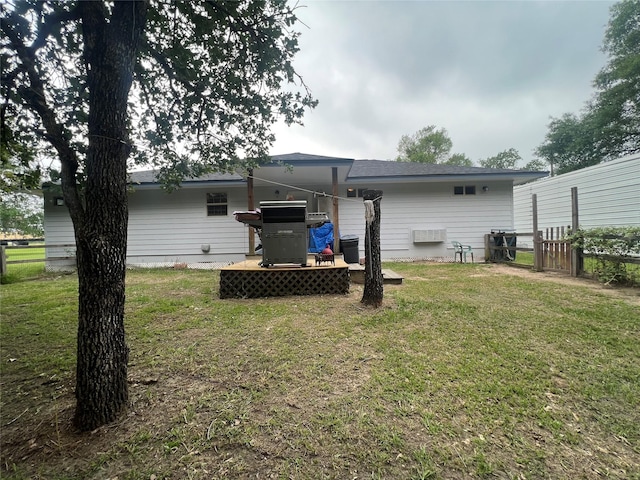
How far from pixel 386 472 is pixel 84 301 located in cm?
186

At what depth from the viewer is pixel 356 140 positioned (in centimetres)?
2091

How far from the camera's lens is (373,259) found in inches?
141

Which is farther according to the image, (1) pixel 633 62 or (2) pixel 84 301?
(1) pixel 633 62

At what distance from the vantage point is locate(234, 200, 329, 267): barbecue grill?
175 inches

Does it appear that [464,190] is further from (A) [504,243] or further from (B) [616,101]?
(B) [616,101]

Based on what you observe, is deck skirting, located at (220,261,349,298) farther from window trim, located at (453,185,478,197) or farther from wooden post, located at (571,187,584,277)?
window trim, located at (453,185,478,197)

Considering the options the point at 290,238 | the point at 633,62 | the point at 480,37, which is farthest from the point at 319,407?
the point at 633,62

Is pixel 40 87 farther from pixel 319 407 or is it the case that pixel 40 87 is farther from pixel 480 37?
pixel 480 37

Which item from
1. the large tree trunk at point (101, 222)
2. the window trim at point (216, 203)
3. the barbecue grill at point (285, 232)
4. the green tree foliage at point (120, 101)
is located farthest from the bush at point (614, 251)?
the window trim at point (216, 203)

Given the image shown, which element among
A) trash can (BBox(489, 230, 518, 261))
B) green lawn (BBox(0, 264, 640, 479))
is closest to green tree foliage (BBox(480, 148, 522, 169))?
trash can (BBox(489, 230, 518, 261))

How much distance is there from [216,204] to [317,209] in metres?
3.47

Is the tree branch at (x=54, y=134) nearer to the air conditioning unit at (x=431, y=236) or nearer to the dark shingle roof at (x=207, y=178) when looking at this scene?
the dark shingle roof at (x=207, y=178)

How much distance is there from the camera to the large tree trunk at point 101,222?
154cm

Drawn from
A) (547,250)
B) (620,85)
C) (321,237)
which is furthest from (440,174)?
(620,85)
